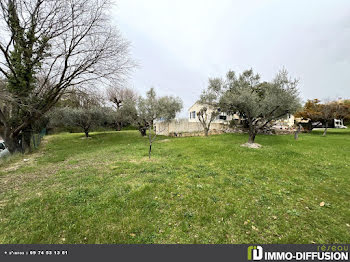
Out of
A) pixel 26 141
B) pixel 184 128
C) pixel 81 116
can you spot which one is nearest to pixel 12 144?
pixel 26 141

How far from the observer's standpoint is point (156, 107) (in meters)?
16.5

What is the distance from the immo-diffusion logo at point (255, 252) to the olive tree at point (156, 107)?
14091mm

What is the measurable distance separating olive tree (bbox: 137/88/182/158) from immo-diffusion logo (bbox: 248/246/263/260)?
46.2 feet

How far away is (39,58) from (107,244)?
1238cm

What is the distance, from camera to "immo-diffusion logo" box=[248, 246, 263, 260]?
2303mm

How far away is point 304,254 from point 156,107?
15.6 meters

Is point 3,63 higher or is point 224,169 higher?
point 3,63

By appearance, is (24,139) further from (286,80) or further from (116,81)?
(286,80)

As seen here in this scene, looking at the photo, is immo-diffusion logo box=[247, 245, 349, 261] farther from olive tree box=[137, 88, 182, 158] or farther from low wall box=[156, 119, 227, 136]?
low wall box=[156, 119, 227, 136]

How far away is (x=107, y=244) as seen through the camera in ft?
7.81

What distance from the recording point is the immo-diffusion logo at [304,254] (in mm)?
2268

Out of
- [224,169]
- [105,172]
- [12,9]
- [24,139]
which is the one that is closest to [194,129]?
[224,169]

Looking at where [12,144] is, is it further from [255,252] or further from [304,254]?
[304,254]

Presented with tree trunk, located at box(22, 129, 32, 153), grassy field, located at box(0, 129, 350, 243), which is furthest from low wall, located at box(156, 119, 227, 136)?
grassy field, located at box(0, 129, 350, 243)
